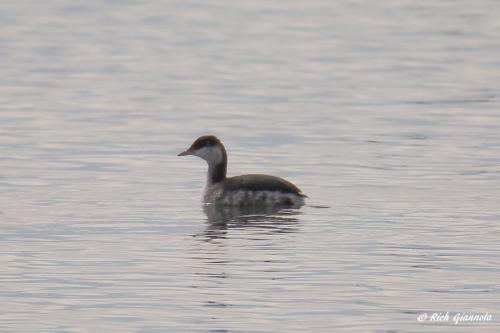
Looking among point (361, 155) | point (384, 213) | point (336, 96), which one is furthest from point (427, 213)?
point (336, 96)

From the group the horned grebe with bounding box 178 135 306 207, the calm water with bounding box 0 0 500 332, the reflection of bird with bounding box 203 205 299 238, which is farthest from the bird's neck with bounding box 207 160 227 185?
the reflection of bird with bounding box 203 205 299 238

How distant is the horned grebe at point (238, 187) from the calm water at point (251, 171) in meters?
0.29

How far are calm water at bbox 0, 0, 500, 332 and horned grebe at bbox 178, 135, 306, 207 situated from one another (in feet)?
0.96

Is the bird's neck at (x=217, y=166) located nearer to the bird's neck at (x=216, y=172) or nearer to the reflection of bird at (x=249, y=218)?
the bird's neck at (x=216, y=172)

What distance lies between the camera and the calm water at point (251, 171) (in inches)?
624

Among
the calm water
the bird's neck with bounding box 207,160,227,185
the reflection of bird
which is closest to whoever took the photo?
the calm water

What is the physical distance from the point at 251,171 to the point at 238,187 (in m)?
3.15

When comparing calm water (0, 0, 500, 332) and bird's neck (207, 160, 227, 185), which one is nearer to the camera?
calm water (0, 0, 500, 332)

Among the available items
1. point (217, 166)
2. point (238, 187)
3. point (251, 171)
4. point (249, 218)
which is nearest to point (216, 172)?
point (217, 166)

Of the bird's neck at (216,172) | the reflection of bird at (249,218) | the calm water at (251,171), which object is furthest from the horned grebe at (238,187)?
the calm water at (251,171)

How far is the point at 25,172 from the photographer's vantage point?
24.9 m

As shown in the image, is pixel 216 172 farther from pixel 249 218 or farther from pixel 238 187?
pixel 249 218

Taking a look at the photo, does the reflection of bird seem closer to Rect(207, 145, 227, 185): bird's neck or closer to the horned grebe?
the horned grebe

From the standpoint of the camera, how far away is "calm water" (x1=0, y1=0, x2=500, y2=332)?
624 inches
